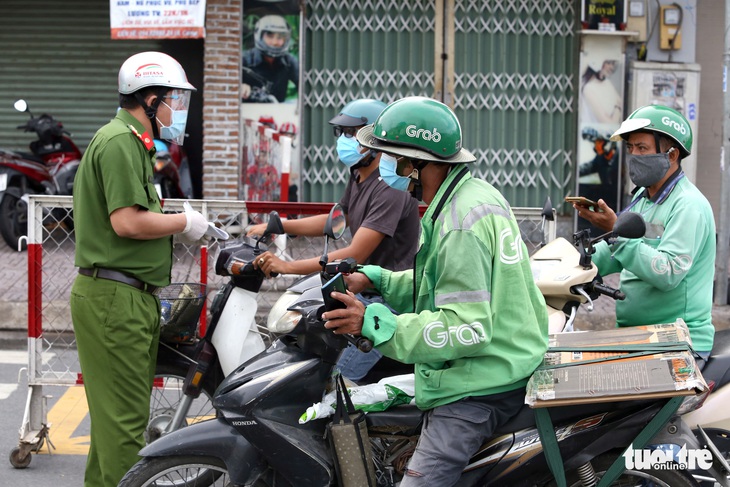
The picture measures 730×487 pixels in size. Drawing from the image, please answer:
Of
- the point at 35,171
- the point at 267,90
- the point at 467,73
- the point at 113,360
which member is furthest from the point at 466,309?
the point at 35,171

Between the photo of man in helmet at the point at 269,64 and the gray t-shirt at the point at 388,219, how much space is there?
6.20 meters

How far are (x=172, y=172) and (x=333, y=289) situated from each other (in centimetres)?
818

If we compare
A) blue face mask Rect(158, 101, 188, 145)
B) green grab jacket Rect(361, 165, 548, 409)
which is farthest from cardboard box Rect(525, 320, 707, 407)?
blue face mask Rect(158, 101, 188, 145)

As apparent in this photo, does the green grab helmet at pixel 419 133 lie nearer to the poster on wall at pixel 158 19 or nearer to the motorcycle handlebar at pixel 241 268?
the motorcycle handlebar at pixel 241 268

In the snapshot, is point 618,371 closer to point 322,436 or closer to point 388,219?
point 322,436

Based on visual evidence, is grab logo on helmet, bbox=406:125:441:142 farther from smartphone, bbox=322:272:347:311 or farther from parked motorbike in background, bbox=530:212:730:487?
parked motorbike in background, bbox=530:212:730:487

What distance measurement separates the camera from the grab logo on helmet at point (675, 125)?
4078mm

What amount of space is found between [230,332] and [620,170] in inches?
297

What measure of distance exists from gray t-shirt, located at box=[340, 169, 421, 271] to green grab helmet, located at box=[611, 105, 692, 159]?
3.23ft

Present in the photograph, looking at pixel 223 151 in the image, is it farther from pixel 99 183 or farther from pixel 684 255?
pixel 684 255

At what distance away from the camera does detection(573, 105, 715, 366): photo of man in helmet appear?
383 centimetres

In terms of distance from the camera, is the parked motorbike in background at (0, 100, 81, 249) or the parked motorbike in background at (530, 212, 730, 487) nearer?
the parked motorbike in background at (530, 212, 730, 487)

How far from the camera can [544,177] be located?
37.0ft

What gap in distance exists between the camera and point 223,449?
3.62 meters
